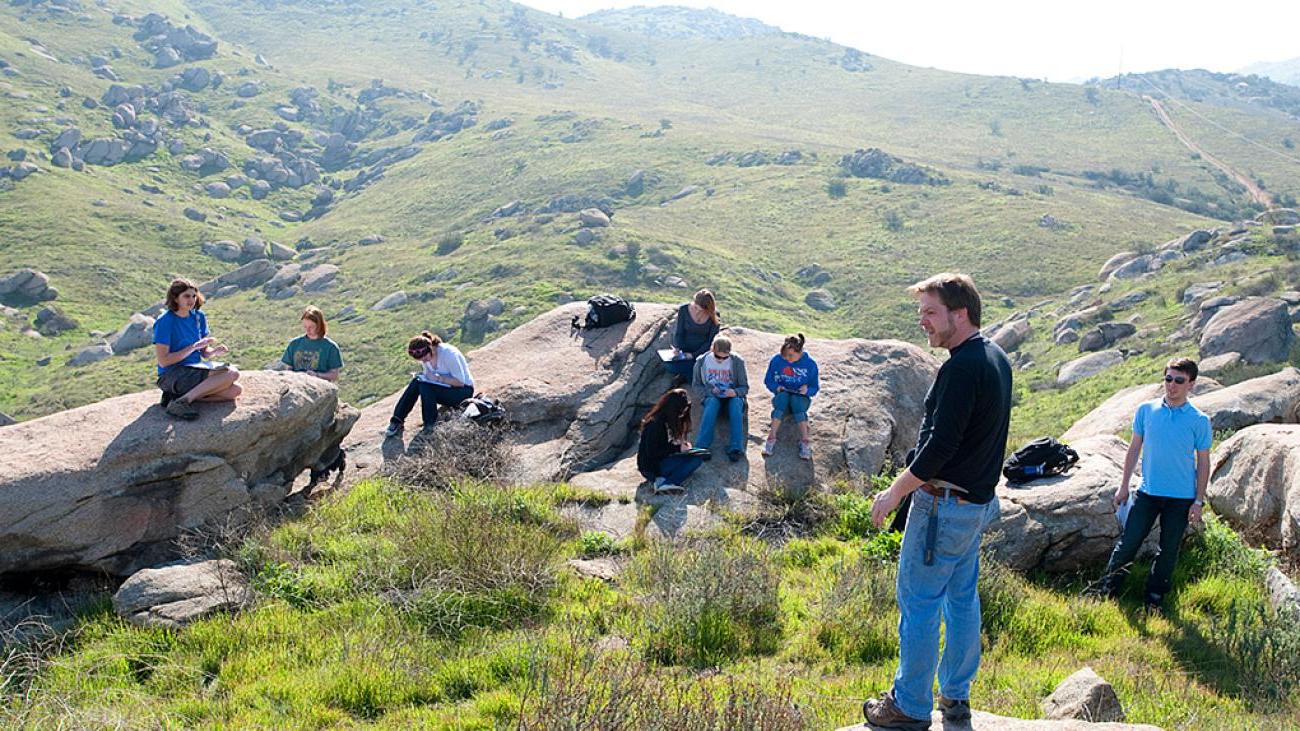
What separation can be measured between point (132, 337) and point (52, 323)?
7.88 meters

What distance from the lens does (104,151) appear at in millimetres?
91188

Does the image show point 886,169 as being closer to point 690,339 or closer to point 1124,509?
point 690,339

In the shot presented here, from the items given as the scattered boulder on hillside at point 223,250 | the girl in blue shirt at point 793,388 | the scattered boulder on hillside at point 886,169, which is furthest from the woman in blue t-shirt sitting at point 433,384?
the scattered boulder on hillside at point 886,169

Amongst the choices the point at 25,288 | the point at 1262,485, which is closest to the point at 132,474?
the point at 1262,485

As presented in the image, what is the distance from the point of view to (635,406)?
12.2m

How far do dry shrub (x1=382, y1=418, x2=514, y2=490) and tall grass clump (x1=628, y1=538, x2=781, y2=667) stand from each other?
311 cm

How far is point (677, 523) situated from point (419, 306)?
5056 cm

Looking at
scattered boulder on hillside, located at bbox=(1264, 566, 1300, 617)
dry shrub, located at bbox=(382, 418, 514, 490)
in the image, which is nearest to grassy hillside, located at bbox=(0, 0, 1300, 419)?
dry shrub, located at bbox=(382, 418, 514, 490)

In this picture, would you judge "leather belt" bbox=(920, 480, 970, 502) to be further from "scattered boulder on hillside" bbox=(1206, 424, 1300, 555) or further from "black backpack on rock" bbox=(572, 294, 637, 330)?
"black backpack on rock" bbox=(572, 294, 637, 330)

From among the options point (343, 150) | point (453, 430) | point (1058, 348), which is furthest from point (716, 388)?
point (343, 150)

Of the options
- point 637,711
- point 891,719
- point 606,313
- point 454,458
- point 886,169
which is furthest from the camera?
point 886,169

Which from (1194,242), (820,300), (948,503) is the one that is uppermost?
(1194,242)

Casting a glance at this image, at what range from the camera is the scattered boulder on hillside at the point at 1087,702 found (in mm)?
4633

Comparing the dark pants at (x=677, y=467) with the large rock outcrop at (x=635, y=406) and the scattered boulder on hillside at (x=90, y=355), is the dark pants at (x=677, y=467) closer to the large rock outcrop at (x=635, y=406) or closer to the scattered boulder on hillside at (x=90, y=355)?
the large rock outcrop at (x=635, y=406)
